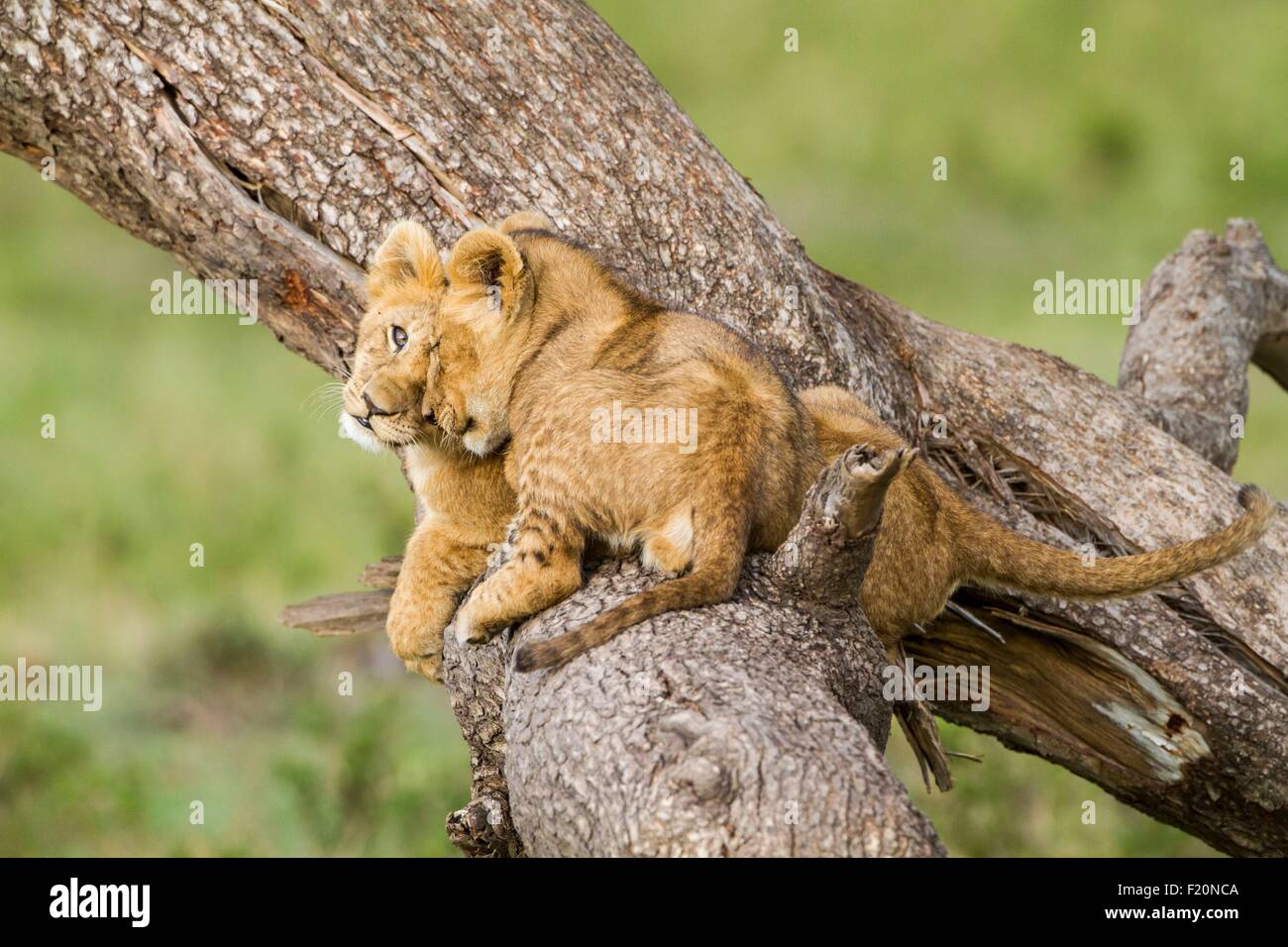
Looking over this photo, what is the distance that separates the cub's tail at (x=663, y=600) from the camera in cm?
381

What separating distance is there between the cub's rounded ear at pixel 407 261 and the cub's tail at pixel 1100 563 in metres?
2.06

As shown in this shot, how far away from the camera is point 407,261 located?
492 centimetres

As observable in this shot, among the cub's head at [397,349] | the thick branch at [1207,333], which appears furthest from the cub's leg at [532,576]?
the thick branch at [1207,333]

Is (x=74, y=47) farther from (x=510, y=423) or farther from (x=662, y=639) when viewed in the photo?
(x=662, y=639)

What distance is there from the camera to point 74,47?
5.22m

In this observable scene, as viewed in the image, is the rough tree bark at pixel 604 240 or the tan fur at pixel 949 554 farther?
the rough tree bark at pixel 604 240

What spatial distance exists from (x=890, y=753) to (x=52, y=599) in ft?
27.2

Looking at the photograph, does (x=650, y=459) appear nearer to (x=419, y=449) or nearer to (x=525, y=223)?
(x=419, y=449)

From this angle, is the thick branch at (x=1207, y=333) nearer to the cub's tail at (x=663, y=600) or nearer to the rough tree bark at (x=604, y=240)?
the rough tree bark at (x=604, y=240)

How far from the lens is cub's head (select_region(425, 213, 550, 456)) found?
15.6 feet

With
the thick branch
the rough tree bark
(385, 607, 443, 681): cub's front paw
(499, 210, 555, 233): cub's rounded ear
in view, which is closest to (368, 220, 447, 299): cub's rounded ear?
(499, 210, 555, 233): cub's rounded ear

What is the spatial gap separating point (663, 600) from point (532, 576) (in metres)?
0.52

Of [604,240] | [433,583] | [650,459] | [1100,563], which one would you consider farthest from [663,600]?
[604,240]

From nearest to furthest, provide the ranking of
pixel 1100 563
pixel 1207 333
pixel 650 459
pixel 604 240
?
pixel 650 459, pixel 1100 563, pixel 604 240, pixel 1207 333
